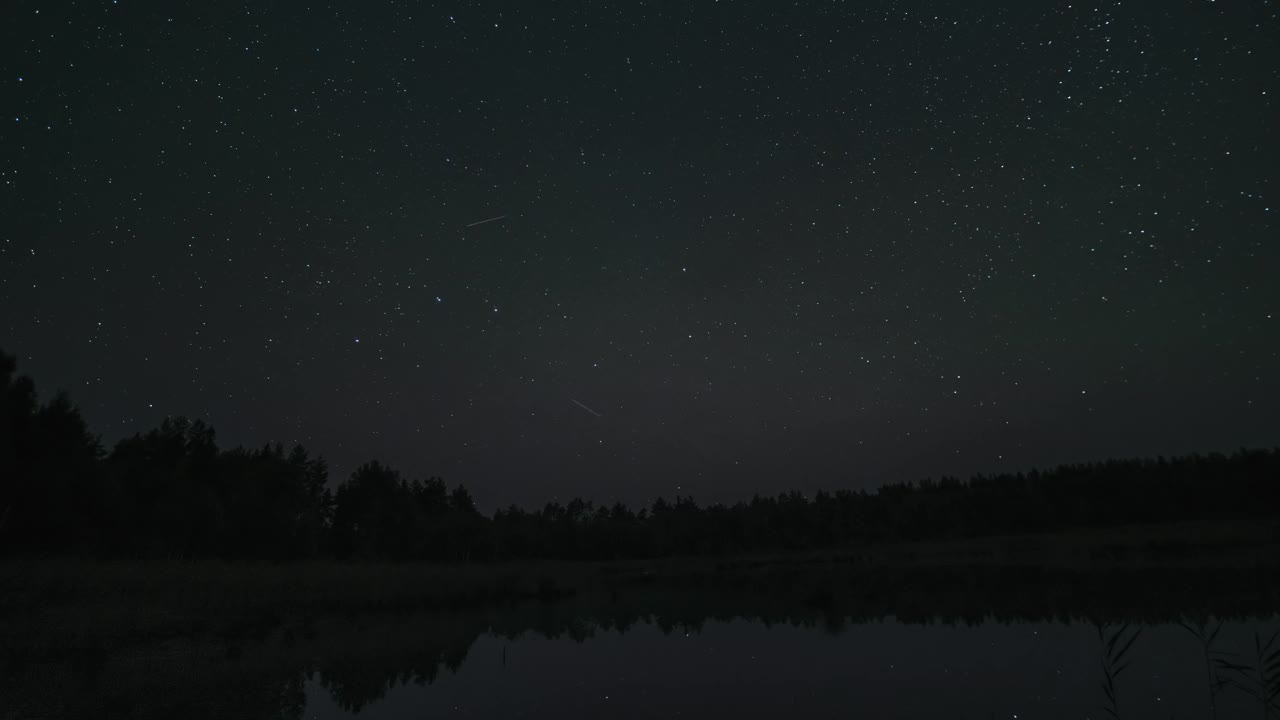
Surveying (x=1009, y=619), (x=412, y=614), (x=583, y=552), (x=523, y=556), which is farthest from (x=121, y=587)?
(x=583, y=552)

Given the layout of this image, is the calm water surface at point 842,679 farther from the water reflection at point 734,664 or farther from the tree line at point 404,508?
the tree line at point 404,508

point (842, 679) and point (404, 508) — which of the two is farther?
point (404, 508)

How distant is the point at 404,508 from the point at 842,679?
69.4m

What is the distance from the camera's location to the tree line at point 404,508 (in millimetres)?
30234

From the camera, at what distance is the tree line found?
30.2 meters

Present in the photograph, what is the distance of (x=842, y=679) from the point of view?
42.0 feet

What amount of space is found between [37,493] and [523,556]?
64.3 m

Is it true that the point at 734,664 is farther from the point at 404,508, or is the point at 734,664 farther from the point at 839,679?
the point at 404,508

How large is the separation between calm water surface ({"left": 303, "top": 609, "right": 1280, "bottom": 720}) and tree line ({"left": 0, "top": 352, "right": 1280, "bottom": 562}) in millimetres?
8896

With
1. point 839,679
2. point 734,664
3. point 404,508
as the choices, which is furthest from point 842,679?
point 404,508

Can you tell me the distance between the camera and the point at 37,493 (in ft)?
89.4

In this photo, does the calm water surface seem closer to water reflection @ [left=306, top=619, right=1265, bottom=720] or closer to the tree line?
water reflection @ [left=306, top=619, right=1265, bottom=720]

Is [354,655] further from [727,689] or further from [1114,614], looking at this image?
[1114,614]

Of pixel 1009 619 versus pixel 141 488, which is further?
pixel 141 488
